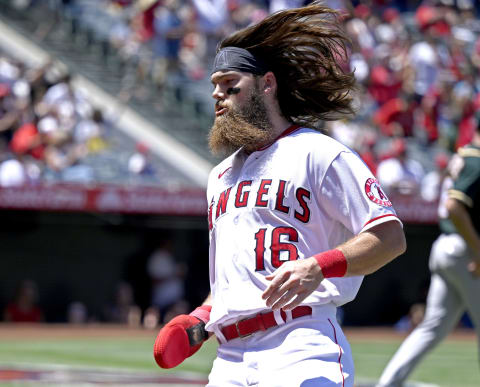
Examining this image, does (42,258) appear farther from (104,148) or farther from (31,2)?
(31,2)

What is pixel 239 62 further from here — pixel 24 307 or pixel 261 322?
pixel 24 307

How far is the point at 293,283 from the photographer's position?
3.23 m

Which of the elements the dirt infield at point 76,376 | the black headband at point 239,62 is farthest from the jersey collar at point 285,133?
the dirt infield at point 76,376

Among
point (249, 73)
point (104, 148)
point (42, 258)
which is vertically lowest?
point (42, 258)

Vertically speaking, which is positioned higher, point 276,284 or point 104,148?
point 276,284

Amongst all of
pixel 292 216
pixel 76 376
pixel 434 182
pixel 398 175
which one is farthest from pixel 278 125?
pixel 434 182

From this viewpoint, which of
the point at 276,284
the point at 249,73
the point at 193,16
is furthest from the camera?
the point at 193,16

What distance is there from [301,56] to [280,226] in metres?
0.73

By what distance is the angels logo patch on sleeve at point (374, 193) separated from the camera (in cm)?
354

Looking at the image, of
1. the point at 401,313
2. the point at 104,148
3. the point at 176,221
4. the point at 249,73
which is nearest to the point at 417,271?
the point at 401,313

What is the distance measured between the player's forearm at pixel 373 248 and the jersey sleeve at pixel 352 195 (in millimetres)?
39

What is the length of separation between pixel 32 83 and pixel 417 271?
265 inches

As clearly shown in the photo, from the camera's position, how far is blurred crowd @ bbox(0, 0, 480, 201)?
16062 millimetres

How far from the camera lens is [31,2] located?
18500mm
